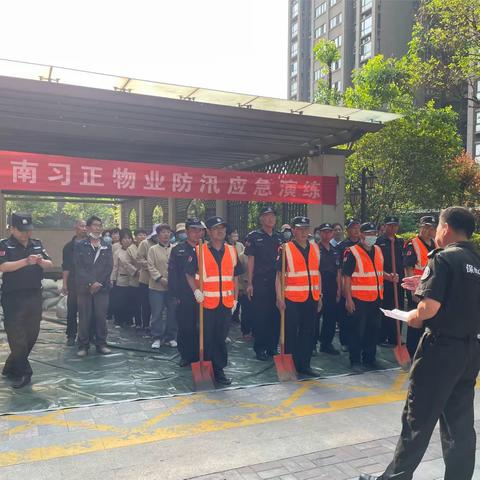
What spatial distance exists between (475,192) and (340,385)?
652 inches

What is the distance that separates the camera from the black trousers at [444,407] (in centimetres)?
272

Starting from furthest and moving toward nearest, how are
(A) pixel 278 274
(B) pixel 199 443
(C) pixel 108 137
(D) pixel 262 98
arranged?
(C) pixel 108 137
(D) pixel 262 98
(A) pixel 278 274
(B) pixel 199 443

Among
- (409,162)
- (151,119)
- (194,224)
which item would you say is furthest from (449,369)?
(409,162)

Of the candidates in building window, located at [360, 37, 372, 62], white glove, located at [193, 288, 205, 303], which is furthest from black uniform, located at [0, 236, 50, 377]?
building window, located at [360, 37, 372, 62]

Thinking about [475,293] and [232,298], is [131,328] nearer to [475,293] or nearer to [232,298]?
[232,298]

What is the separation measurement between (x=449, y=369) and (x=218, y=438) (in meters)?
1.91

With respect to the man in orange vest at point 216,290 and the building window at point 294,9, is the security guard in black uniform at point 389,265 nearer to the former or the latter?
the man in orange vest at point 216,290

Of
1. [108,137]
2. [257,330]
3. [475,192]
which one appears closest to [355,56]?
[475,192]

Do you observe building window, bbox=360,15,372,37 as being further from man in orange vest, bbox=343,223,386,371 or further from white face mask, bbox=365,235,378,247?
man in orange vest, bbox=343,223,386,371

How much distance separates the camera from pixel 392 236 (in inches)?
266

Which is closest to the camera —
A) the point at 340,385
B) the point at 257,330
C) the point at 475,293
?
the point at 475,293

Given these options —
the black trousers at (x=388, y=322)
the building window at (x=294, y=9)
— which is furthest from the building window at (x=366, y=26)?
the black trousers at (x=388, y=322)

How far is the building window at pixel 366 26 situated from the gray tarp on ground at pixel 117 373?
158 ft

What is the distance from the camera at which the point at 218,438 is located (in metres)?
3.74
